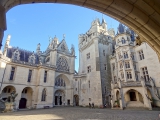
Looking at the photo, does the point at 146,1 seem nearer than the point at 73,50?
Yes

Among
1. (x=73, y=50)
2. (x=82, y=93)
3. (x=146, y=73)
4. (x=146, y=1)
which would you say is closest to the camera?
(x=146, y=1)

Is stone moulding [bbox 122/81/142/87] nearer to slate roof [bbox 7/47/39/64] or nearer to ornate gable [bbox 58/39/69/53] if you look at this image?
ornate gable [bbox 58/39/69/53]

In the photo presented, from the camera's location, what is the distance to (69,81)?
Answer: 112 feet

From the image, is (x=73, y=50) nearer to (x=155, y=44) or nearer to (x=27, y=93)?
(x=27, y=93)

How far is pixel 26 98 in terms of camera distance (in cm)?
2644

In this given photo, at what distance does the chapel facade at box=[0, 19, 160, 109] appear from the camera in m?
21.7

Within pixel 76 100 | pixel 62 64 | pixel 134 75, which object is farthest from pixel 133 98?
pixel 62 64

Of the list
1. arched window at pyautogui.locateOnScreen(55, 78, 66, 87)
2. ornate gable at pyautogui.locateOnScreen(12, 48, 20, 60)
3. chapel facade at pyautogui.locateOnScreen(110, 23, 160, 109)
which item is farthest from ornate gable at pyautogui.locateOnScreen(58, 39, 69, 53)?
chapel facade at pyautogui.locateOnScreen(110, 23, 160, 109)

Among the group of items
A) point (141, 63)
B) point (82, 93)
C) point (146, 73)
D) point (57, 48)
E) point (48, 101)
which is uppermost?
point (57, 48)

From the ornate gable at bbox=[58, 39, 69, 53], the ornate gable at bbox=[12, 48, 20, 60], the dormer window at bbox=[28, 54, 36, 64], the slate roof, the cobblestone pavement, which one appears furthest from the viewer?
the ornate gable at bbox=[58, 39, 69, 53]

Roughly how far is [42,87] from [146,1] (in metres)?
28.1

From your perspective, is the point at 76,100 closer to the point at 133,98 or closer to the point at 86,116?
the point at 133,98

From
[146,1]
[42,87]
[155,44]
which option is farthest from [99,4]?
[42,87]

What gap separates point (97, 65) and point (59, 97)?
599 inches
